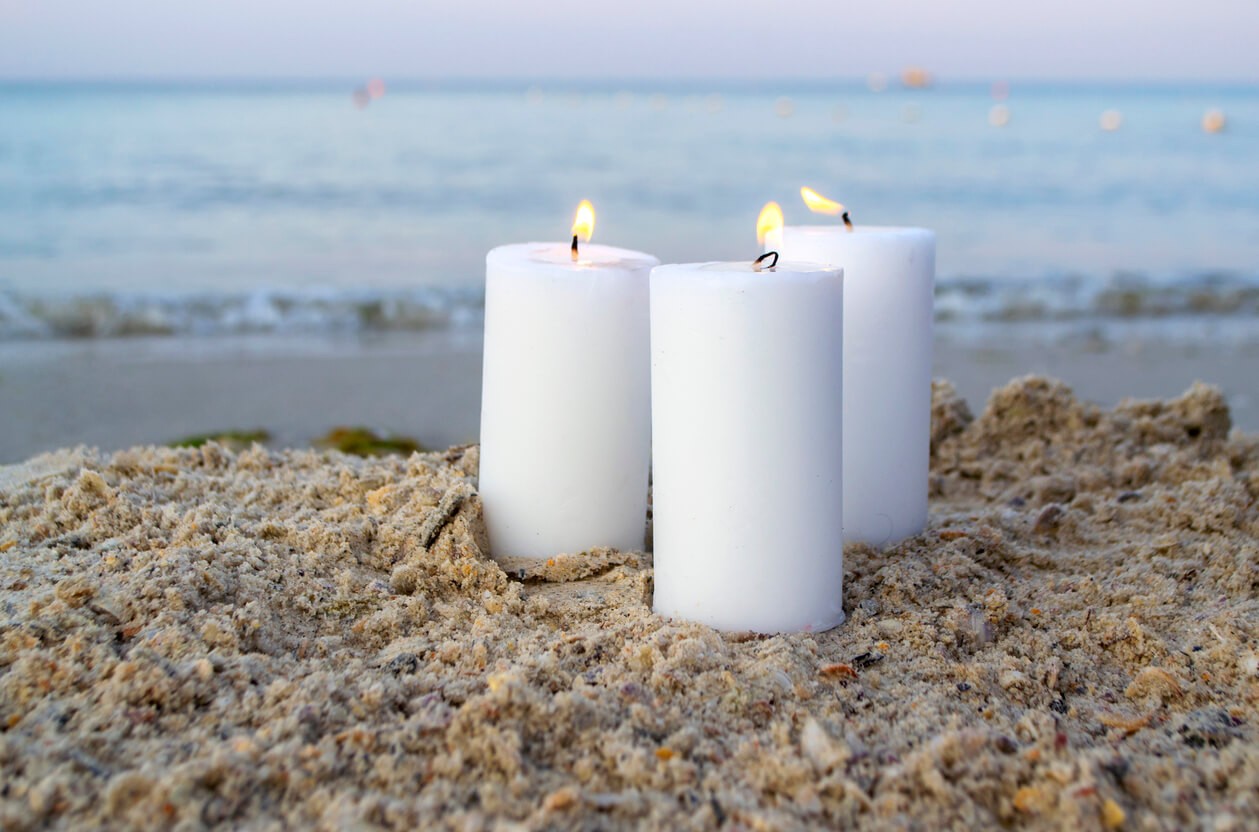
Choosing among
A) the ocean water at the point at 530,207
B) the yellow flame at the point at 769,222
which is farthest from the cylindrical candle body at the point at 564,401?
the ocean water at the point at 530,207

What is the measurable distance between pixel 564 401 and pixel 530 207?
33.9ft

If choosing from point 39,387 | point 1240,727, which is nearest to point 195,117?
point 39,387

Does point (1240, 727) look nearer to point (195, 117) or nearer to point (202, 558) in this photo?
point (202, 558)

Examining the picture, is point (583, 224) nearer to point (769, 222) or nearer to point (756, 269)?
point (769, 222)

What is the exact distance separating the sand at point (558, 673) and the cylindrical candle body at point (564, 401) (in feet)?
0.28

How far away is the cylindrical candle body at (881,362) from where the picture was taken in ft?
7.09

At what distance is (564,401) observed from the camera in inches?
78.9

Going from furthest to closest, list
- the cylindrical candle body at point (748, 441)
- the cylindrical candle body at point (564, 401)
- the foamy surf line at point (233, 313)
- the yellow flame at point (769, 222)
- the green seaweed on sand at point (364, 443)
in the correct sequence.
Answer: the foamy surf line at point (233, 313) < the green seaweed on sand at point (364, 443) < the yellow flame at point (769, 222) < the cylindrical candle body at point (564, 401) < the cylindrical candle body at point (748, 441)

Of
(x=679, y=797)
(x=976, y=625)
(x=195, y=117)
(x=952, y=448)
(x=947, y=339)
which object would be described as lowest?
(x=679, y=797)

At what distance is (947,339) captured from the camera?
6.80 m

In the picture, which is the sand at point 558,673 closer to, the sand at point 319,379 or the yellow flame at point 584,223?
the yellow flame at point 584,223

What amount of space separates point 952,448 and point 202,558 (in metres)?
2.08

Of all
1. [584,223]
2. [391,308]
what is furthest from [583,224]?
[391,308]

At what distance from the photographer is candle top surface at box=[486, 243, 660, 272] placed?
1.98 m
